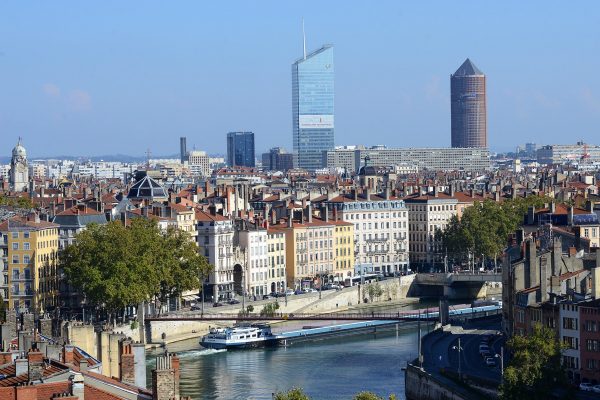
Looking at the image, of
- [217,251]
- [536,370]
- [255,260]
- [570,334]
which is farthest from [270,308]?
[536,370]

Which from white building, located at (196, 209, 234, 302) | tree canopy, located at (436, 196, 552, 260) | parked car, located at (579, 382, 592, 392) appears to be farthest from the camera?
tree canopy, located at (436, 196, 552, 260)

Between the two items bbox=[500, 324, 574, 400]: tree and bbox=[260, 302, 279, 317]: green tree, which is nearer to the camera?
bbox=[500, 324, 574, 400]: tree

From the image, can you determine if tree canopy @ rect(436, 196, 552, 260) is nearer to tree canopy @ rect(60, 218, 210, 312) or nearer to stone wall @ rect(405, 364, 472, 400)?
tree canopy @ rect(60, 218, 210, 312)

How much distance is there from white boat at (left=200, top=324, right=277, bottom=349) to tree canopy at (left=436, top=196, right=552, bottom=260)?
2482cm

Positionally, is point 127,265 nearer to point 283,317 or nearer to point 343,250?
point 283,317

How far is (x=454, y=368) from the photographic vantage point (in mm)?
44531

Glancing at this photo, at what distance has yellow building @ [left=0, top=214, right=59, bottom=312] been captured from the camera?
6100cm

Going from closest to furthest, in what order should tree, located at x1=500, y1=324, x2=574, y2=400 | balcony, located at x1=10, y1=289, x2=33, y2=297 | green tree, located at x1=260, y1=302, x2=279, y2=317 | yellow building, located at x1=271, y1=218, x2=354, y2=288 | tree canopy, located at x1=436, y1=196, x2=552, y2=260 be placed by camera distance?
tree, located at x1=500, y1=324, x2=574, y2=400 < balcony, located at x1=10, y1=289, x2=33, y2=297 < green tree, located at x1=260, y1=302, x2=279, y2=317 < yellow building, located at x1=271, y1=218, x2=354, y2=288 < tree canopy, located at x1=436, y1=196, x2=552, y2=260

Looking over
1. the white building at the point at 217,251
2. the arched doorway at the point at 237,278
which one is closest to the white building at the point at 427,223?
the arched doorway at the point at 237,278

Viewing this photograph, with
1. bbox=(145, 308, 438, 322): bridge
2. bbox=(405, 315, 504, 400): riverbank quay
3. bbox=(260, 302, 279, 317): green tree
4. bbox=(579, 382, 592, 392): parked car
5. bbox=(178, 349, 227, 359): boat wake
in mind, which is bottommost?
bbox=(178, 349, 227, 359): boat wake

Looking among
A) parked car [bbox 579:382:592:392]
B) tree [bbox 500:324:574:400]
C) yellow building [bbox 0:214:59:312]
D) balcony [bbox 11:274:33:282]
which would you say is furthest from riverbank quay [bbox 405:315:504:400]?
balcony [bbox 11:274:33:282]

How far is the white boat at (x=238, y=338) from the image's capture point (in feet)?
188

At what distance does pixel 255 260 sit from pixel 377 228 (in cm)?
1583

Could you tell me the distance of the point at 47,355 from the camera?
82.1ft
